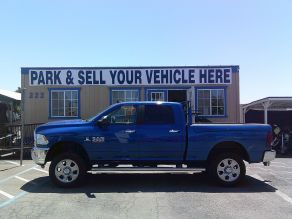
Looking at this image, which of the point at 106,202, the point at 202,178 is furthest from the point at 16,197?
the point at 202,178

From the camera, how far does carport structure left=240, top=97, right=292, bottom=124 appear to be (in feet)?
63.9

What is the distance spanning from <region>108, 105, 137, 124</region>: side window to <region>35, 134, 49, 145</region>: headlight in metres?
1.56

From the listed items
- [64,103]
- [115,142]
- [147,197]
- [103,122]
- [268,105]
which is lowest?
[147,197]

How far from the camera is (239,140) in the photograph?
9.94 meters

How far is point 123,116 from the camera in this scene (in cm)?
999

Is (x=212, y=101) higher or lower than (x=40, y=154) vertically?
higher

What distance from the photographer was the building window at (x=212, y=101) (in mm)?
21891

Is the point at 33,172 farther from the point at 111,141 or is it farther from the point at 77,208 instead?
the point at 77,208

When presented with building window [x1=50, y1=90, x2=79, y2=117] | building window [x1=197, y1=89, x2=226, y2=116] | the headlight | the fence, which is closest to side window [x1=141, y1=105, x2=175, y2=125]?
the headlight

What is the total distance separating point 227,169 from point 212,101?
12219mm

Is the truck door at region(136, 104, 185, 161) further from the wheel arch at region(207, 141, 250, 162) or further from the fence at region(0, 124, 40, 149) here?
the fence at region(0, 124, 40, 149)

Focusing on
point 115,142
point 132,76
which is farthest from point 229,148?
point 132,76

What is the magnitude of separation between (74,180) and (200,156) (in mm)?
2979

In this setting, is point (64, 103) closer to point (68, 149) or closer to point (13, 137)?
point (13, 137)
